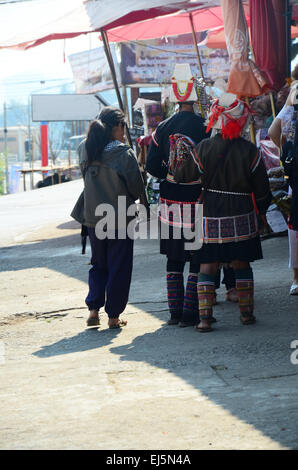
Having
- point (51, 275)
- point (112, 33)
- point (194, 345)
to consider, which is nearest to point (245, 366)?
point (194, 345)

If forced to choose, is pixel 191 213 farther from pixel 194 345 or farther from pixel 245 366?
pixel 245 366

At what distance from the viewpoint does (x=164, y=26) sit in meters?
13.1

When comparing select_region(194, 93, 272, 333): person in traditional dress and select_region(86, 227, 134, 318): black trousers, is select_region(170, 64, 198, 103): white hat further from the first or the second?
select_region(86, 227, 134, 318): black trousers

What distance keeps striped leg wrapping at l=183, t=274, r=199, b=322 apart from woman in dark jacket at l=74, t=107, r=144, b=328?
52 cm

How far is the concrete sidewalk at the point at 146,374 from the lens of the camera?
363cm

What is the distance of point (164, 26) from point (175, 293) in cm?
812

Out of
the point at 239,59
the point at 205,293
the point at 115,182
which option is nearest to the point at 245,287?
the point at 205,293

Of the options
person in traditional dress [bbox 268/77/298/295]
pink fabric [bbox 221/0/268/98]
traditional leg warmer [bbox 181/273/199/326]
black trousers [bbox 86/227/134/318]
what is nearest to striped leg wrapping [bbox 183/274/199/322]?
traditional leg warmer [bbox 181/273/199/326]

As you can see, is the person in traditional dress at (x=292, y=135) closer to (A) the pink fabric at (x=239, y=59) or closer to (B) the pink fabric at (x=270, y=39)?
(A) the pink fabric at (x=239, y=59)

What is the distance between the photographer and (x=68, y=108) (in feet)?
123

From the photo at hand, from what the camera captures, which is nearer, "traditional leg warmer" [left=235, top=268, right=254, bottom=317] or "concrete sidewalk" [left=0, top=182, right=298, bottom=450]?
"concrete sidewalk" [left=0, top=182, right=298, bottom=450]

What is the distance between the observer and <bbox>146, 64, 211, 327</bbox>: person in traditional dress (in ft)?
19.3

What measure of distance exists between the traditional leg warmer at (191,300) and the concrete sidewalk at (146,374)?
158mm
